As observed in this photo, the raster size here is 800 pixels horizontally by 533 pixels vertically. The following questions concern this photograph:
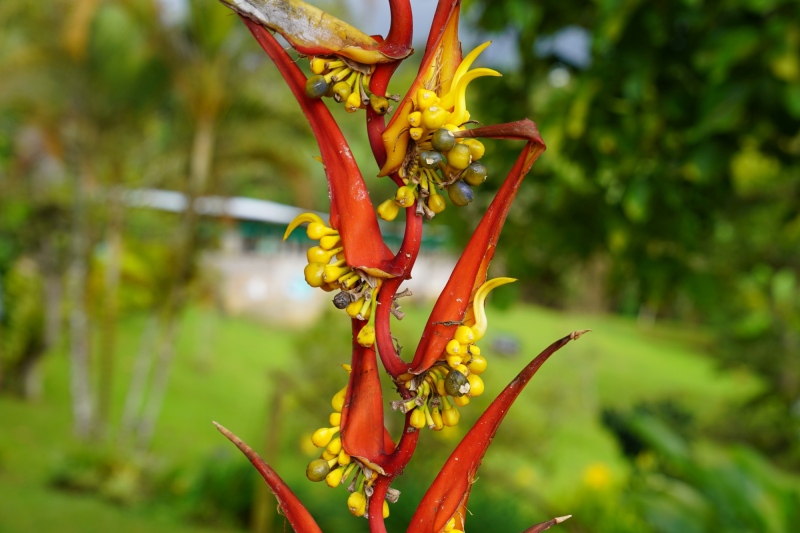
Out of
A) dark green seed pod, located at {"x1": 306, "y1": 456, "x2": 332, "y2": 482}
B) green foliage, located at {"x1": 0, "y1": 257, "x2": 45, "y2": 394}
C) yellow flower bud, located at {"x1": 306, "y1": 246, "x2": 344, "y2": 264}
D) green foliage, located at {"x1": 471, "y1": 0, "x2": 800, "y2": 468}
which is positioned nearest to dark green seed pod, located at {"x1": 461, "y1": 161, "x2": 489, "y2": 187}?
yellow flower bud, located at {"x1": 306, "y1": 246, "x2": 344, "y2": 264}

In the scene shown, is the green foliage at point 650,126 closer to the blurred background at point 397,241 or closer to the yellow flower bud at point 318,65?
the blurred background at point 397,241

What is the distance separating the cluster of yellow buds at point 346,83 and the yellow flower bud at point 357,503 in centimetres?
25

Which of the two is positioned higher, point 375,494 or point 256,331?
point 375,494

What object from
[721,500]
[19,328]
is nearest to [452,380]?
[721,500]

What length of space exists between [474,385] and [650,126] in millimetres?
1894

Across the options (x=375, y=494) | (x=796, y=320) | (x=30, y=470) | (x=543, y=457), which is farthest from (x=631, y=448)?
(x=375, y=494)

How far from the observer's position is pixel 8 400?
8586 millimetres

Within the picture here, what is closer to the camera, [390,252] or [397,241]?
[390,252]

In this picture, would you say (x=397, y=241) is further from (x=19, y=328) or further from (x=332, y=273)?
(x=19, y=328)

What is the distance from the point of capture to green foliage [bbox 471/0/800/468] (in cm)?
171

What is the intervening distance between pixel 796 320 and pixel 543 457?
9.59ft

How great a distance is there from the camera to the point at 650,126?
2.14m

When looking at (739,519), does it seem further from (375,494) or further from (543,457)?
(543,457)

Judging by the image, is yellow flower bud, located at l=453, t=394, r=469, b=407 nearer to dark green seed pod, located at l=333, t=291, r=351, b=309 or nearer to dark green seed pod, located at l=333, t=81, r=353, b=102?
dark green seed pod, located at l=333, t=291, r=351, b=309
